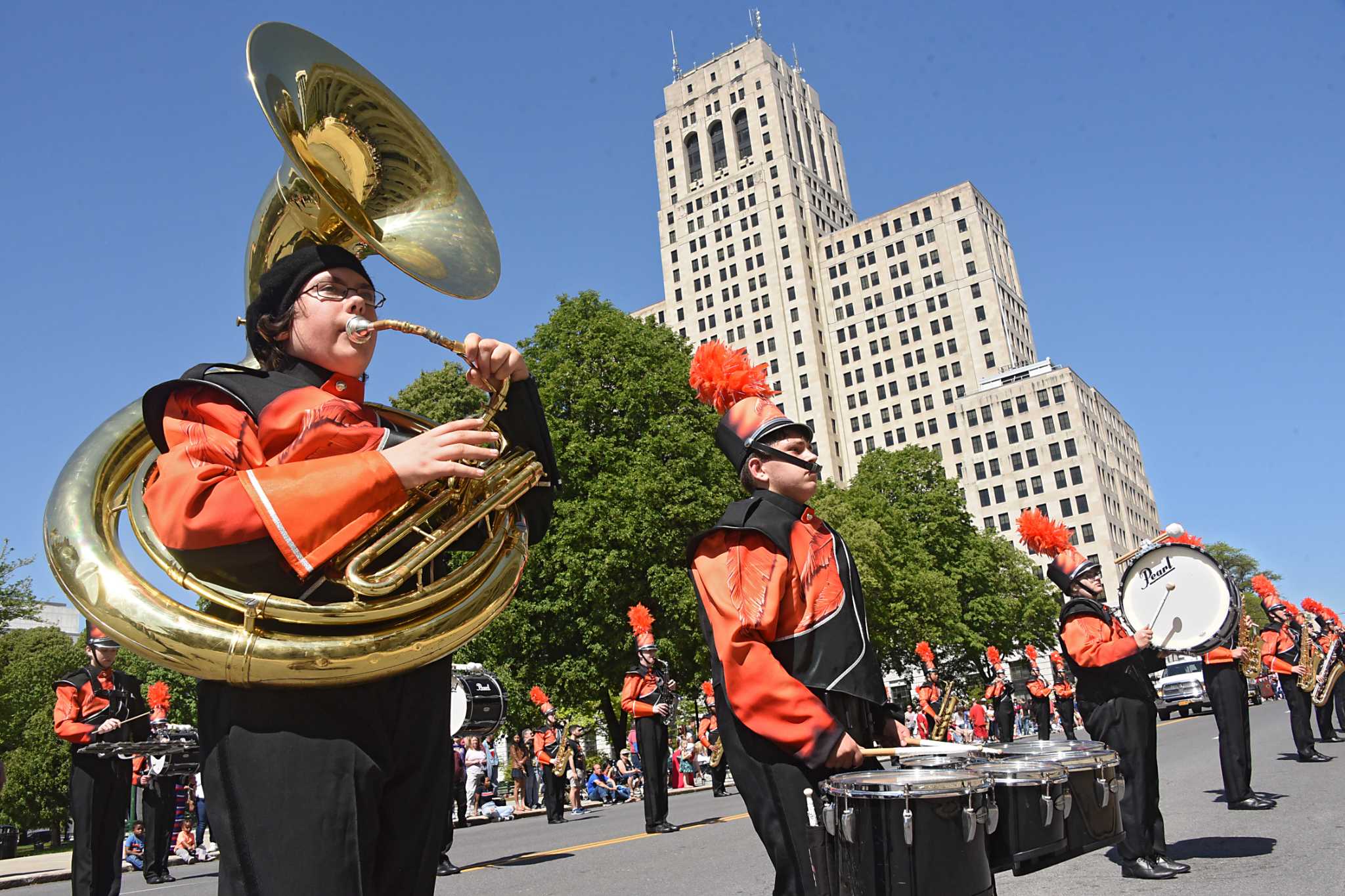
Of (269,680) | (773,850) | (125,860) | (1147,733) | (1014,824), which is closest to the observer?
(269,680)

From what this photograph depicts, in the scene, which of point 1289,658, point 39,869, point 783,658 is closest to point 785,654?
point 783,658

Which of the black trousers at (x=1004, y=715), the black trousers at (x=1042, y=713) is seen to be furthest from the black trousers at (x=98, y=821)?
the black trousers at (x=1042, y=713)

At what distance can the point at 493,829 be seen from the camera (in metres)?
16.3

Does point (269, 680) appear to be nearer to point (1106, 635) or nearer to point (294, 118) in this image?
point (294, 118)

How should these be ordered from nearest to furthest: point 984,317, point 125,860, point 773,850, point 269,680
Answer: point 269,680 → point 773,850 → point 125,860 → point 984,317

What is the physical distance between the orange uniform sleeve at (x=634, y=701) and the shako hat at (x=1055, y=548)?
18.1ft

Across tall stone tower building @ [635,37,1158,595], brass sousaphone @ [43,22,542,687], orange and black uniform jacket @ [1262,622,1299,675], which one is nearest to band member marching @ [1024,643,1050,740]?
orange and black uniform jacket @ [1262,622,1299,675]

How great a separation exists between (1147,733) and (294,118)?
6592 mm

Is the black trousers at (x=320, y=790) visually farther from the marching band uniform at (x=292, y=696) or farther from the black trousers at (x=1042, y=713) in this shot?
the black trousers at (x=1042, y=713)

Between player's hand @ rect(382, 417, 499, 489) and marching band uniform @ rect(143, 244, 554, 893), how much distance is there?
37 mm

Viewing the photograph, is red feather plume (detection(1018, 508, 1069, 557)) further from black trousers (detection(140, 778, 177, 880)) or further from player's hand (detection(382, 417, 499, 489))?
black trousers (detection(140, 778, 177, 880))

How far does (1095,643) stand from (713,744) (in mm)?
17737

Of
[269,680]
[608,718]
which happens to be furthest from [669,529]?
[269,680]

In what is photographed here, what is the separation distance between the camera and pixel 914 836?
3.07 metres
